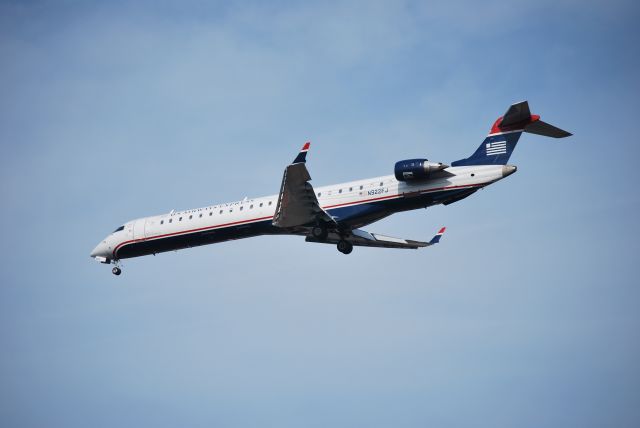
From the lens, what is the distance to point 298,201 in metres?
33.8

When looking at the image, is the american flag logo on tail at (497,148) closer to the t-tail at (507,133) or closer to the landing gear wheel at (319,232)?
the t-tail at (507,133)

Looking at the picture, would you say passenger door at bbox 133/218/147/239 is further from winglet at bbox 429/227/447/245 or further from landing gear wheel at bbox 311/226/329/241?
winglet at bbox 429/227/447/245

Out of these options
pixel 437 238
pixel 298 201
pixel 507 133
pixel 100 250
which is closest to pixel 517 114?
pixel 507 133

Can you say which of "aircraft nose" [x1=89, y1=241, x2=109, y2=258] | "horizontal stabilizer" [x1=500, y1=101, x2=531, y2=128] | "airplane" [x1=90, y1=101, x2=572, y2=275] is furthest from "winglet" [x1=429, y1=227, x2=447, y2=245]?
"aircraft nose" [x1=89, y1=241, x2=109, y2=258]

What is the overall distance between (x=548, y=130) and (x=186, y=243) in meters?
18.3

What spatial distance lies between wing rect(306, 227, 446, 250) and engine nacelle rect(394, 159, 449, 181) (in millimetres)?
5311

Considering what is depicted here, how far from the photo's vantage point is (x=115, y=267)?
1633 inches

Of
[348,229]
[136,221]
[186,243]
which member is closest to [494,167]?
[348,229]

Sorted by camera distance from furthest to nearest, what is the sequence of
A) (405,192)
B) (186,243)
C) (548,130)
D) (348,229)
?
1. (186,243)
2. (348,229)
3. (405,192)
4. (548,130)

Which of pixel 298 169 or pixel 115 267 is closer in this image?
pixel 298 169

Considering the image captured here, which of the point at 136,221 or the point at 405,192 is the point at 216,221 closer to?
the point at 136,221

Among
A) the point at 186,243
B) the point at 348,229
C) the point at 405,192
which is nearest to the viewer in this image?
the point at 405,192

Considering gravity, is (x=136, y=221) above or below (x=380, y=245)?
above

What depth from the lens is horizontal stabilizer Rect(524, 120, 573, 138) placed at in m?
31.5
